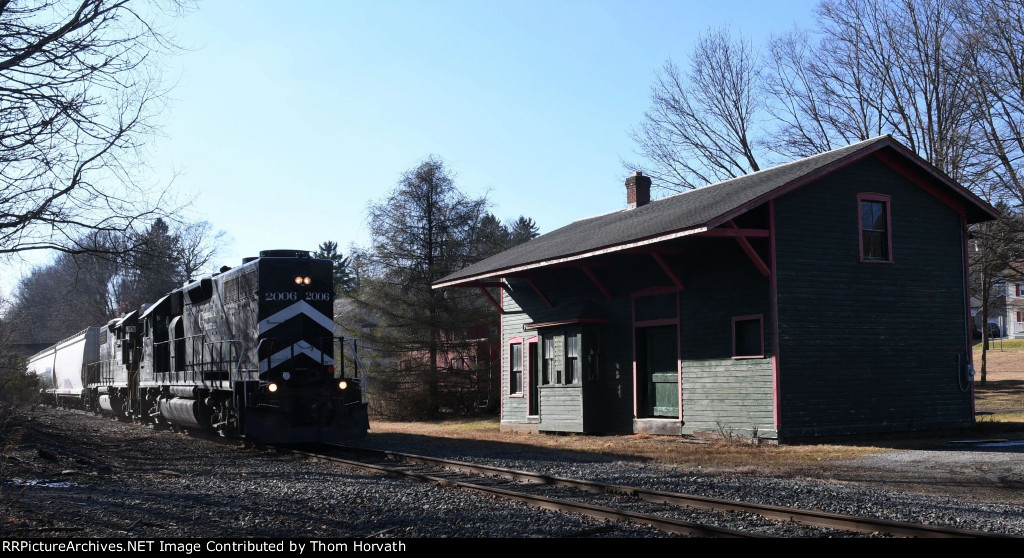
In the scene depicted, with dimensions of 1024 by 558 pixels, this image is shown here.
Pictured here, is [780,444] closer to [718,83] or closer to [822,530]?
[822,530]

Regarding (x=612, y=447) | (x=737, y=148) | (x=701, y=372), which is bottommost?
(x=612, y=447)

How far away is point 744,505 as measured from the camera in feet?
28.1

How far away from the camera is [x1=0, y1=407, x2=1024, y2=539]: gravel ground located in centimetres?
783

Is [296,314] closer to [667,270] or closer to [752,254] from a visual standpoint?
[667,270]

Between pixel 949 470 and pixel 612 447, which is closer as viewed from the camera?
pixel 949 470

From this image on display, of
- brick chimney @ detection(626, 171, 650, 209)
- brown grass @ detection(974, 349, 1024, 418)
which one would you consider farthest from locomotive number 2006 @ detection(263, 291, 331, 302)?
brown grass @ detection(974, 349, 1024, 418)

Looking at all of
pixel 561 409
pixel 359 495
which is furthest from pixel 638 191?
pixel 359 495

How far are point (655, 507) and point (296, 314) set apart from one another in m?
10.0

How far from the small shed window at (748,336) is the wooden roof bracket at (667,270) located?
5.24ft

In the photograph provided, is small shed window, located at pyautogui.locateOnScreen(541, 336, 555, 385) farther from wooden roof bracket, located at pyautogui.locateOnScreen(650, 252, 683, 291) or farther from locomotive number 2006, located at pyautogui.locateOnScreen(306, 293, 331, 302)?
locomotive number 2006, located at pyautogui.locateOnScreen(306, 293, 331, 302)

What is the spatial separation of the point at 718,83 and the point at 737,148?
3.21m

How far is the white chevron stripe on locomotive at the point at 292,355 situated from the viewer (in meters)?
16.5

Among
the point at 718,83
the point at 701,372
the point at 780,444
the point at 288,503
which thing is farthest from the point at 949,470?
the point at 718,83

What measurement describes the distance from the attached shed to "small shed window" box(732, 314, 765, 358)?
0.10 ft
